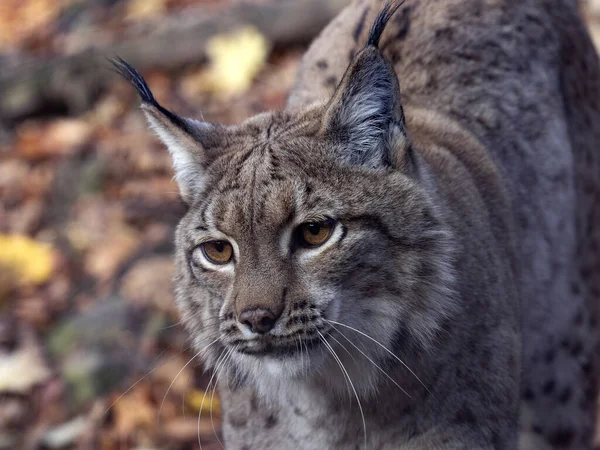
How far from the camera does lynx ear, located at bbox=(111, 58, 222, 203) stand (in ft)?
12.2

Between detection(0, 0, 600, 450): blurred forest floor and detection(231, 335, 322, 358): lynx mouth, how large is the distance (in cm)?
128

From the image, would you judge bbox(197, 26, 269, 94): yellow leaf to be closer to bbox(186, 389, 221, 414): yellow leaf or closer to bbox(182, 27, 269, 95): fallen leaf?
bbox(182, 27, 269, 95): fallen leaf

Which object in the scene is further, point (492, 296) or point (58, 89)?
point (58, 89)

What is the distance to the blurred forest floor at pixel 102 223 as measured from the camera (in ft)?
19.9

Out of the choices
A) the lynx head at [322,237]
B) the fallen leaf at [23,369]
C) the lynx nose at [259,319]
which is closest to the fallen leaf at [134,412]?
the fallen leaf at [23,369]

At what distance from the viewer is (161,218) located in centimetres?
765

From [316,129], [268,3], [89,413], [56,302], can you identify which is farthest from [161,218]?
[316,129]

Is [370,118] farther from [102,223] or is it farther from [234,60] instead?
[234,60]

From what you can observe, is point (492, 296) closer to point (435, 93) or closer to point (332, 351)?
point (332, 351)

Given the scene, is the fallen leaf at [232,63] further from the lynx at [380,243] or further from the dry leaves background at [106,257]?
the lynx at [380,243]

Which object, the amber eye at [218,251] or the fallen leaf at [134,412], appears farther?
the fallen leaf at [134,412]

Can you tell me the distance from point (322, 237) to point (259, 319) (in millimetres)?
375

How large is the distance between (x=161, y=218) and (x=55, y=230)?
1262 millimetres

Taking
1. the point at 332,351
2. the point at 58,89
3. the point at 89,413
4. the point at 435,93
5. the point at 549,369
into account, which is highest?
the point at 58,89
